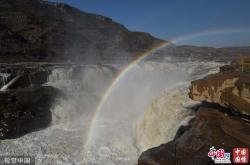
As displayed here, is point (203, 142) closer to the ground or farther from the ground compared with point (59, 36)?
closer to the ground

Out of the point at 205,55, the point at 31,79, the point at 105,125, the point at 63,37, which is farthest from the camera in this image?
the point at 205,55

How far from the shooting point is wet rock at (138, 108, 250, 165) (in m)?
7.58

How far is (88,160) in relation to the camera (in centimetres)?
1255

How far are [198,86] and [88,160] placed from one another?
5763 millimetres

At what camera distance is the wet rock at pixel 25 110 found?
1769 cm

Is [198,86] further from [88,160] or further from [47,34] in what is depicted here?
[47,34]

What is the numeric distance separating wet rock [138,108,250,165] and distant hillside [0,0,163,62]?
42.7 metres

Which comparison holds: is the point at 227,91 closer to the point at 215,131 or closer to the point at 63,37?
the point at 215,131

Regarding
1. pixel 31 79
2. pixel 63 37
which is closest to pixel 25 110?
pixel 31 79

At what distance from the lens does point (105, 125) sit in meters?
17.4

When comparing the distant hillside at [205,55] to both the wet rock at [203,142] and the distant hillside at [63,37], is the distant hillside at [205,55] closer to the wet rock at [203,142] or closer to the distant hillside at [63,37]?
the distant hillside at [63,37]

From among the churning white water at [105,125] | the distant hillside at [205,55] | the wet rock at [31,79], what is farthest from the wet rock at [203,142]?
the distant hillside at [205,55]

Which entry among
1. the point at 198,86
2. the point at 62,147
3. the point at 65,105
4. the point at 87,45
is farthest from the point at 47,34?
the point at 198,86

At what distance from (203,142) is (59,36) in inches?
2465
